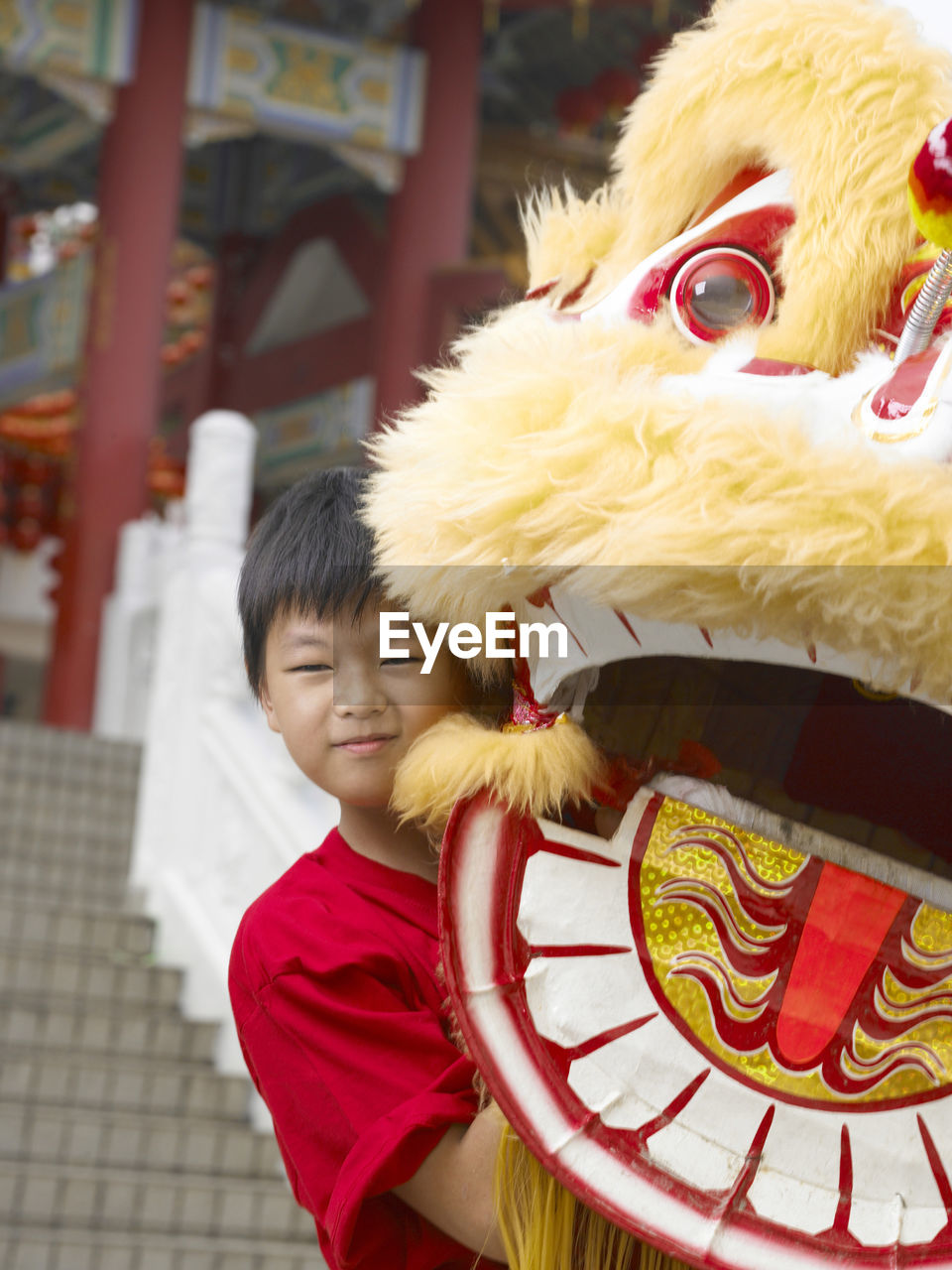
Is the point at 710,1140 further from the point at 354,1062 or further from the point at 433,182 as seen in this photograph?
the point at 433,182

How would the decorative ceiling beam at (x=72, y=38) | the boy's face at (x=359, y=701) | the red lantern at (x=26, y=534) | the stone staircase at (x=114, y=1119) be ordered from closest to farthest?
the boy's face at (x=359, y=701)
the stone staircase at (x=114, y=1119)
the decorative ceiling beam at (x=72, y=38)
the red lantern at (x=26, y=534)

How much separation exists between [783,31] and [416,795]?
486mm

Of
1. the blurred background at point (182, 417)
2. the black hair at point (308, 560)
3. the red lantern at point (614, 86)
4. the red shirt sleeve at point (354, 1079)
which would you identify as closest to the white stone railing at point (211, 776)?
the blurred background at point (182, 417)

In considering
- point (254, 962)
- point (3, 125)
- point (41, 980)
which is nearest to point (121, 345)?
point (3, 125)

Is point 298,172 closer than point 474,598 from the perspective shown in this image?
No

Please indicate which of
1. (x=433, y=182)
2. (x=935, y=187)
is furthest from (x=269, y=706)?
(x=433, y=182)

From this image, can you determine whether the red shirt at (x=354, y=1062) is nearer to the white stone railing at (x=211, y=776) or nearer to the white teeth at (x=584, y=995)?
the white teeth at (x=584, y=995)

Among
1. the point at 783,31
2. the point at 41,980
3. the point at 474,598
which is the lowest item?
the point at 41,980

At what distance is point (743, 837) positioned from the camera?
839mm

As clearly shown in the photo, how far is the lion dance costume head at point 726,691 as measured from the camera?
74cm

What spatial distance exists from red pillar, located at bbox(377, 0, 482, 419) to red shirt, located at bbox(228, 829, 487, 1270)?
5.29 m

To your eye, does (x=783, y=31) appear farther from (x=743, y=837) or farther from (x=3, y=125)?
(x=3, y=125)

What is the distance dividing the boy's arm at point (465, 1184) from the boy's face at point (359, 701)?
0.73 feet

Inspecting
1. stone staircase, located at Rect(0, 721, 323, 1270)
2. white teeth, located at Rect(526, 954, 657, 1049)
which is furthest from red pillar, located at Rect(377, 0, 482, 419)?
white teeth, located at Rect(526, 954, 657, 1049)
